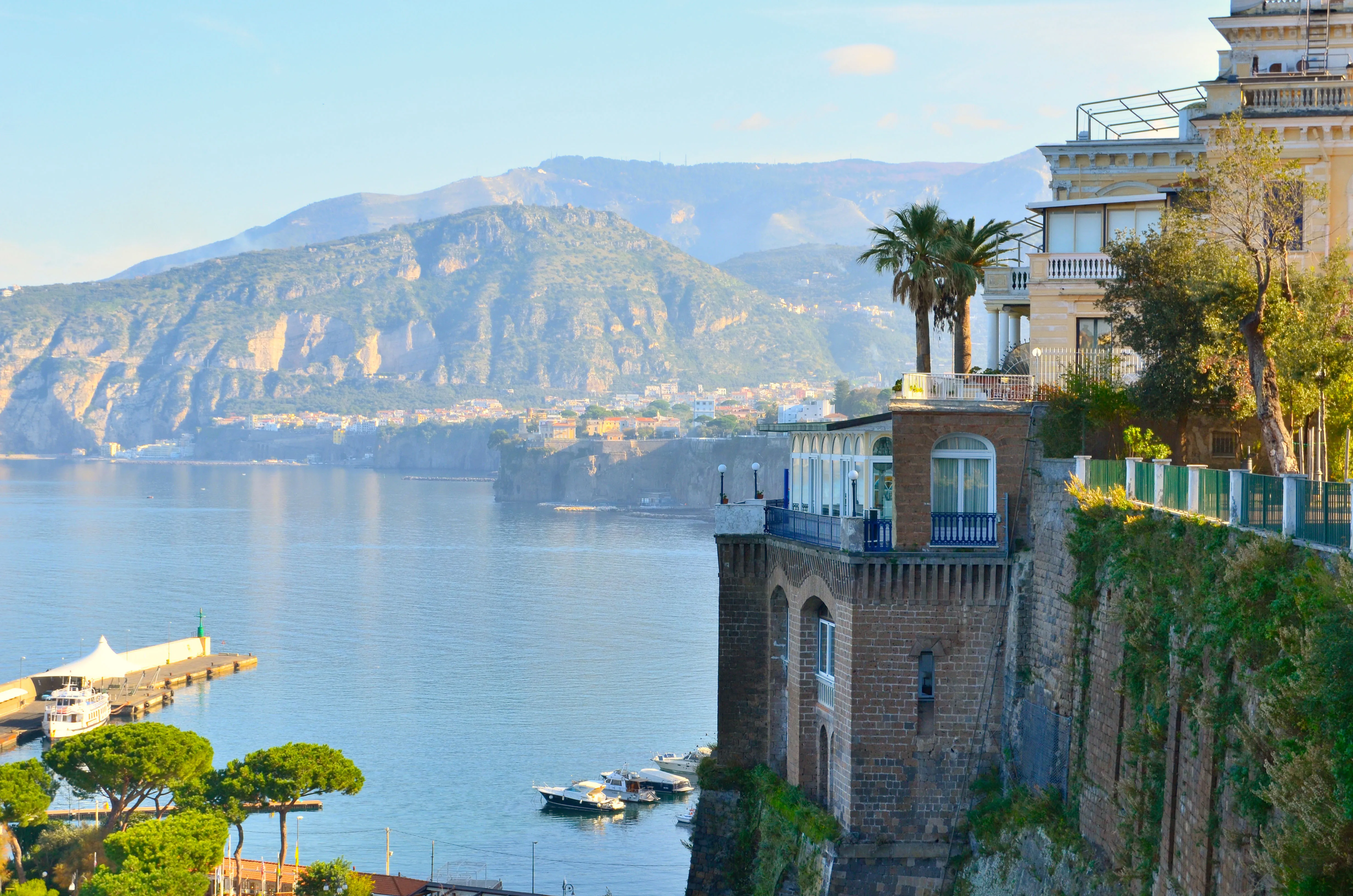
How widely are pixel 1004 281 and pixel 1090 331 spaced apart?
21.0 feet

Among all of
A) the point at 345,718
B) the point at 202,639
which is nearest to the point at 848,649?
the point at 345,718

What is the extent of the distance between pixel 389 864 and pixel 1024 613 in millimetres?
40579

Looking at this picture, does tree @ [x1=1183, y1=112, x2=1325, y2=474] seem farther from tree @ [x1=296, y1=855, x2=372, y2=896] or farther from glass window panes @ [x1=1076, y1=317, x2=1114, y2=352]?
tree @ [x1=296, y1=855, x2=372, y2=896]

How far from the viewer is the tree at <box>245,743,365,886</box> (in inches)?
1905

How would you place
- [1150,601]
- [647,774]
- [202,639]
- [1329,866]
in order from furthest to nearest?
[202,639] < [647,774] < [1150,601] < [1329,866]

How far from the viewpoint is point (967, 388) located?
29656 mm

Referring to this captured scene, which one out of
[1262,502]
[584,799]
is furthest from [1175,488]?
[584,799]

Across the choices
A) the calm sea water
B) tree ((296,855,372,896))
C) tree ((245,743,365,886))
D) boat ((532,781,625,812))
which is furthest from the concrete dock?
tree ((296,855,372,896))

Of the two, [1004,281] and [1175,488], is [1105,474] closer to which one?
[1175,488]

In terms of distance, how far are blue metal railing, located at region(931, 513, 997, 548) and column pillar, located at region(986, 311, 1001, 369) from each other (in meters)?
13.2

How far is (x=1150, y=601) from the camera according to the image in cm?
2197

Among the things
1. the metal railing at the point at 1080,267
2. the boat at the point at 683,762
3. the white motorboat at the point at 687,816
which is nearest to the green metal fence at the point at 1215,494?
the metal railing at the point at 1080,267

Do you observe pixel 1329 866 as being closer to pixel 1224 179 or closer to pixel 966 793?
pixel 966 793

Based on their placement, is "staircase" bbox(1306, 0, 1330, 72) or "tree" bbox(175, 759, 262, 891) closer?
"staircase" bbox(1306, 0, 1330, 72)
